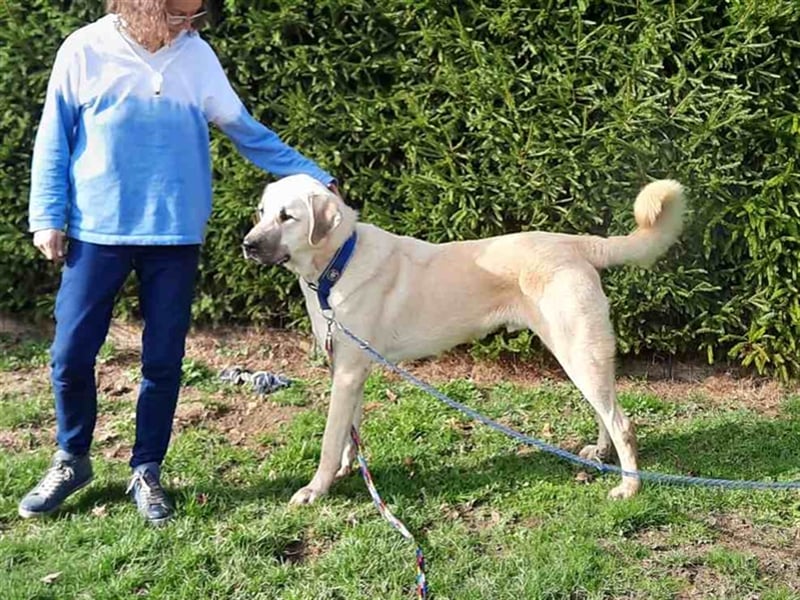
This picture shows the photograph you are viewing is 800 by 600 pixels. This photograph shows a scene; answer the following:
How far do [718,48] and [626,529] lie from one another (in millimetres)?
2595

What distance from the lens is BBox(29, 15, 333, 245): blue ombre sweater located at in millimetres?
3230

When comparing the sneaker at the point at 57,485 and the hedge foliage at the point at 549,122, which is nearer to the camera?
the sneaker at the point at 57,485

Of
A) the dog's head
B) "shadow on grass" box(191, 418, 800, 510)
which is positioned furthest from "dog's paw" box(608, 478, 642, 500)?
the dog's head

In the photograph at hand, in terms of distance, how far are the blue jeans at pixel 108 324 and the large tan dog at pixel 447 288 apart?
0.41 m

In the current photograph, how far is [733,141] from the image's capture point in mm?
4707

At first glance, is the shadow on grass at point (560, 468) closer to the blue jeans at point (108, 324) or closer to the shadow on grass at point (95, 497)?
the shadow on grass at point (95, 497)

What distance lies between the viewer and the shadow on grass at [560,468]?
3945 millimetres

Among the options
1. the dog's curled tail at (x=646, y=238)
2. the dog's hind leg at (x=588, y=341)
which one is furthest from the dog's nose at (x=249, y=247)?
the dog's curled tail at (x=646, y=238)

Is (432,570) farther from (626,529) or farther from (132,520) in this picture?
(132,520)

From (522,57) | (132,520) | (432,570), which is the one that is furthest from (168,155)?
(522,57)

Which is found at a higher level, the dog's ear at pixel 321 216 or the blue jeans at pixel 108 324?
the dog's ear at pixel 321 216

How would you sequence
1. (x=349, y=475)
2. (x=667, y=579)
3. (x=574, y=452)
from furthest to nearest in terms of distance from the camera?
(x=574, y=452), (x=349, y=475), (x=667, y=579)

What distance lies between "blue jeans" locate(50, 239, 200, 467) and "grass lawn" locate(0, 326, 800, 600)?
0.34m

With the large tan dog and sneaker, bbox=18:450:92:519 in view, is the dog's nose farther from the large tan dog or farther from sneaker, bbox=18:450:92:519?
sneaker, bbox=18:450:92:519
